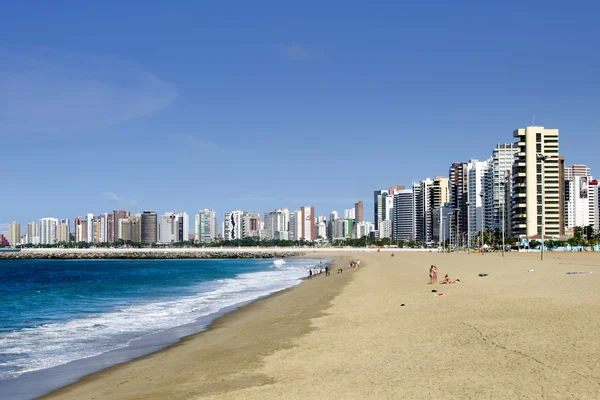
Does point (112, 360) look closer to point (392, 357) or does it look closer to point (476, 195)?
point (392, 357)

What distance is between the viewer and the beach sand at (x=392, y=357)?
987 cm

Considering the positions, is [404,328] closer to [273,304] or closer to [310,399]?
[310,399]

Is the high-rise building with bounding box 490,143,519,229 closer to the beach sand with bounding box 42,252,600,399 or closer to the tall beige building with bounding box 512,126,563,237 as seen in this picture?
the tall beige building with bounding box 512,126,563,237

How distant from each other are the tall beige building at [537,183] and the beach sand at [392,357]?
104252 millimetres

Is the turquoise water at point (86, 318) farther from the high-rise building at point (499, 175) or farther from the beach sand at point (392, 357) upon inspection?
the high-rise building at point (499, 175)

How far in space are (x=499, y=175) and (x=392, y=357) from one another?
166 metres

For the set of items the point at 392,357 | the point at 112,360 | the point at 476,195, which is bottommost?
the point at 112,360

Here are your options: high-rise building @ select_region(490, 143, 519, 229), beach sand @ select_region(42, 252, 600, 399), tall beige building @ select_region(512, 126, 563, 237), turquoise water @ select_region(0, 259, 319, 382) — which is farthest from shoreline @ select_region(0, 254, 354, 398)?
high-rise building @ select_region(490, 143, 519, 229)

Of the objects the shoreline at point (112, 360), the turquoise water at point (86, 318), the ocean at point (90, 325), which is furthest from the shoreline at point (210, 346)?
the turquoise water at point (86, 318)

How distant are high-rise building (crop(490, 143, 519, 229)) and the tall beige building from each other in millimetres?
34187

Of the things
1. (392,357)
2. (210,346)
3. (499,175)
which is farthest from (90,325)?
(499,175)

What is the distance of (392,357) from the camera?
1256 centimetres

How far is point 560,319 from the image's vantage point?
15852 millimetres

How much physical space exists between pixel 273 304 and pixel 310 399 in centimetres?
2051
